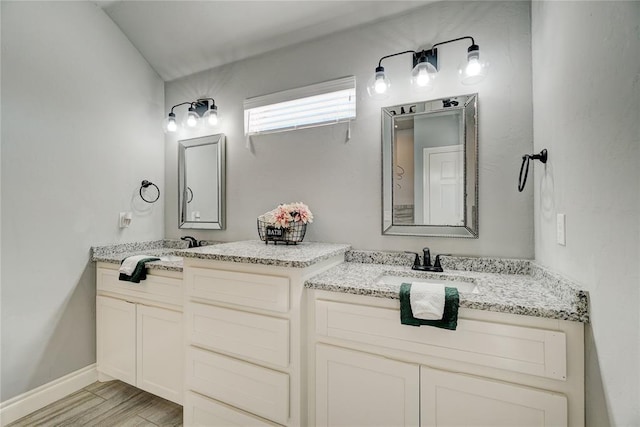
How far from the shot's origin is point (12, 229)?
1815 millimetres

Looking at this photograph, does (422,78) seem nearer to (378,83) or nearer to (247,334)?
(378,83)

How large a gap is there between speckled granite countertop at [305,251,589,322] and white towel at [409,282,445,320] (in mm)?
79

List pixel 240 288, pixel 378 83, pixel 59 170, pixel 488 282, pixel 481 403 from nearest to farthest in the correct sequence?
pixel 481 403 < pixel 488 282 < pixel 240 288 < pixel 378 83 < pixel 59 170

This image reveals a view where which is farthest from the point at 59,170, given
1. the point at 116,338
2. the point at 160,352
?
the point at 160,352

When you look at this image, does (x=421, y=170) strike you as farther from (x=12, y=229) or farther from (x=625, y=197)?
(x=12, y=229)

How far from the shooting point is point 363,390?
1.32 metres

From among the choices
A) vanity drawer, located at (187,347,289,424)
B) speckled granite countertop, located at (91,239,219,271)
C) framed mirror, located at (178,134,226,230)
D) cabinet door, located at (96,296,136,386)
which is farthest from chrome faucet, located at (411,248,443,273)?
cabinet door, located at (96,296,136,386)

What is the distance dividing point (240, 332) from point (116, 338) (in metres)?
1.21

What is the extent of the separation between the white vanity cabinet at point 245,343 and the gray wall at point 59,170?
1080 mm

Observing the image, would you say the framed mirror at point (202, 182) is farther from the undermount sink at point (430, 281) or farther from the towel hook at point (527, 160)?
→ the towel hook at point (527, 160)

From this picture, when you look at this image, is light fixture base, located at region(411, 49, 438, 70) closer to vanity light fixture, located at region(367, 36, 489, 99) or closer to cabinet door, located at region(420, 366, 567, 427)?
vanity light fixture, located at region(367, 36, 489, 99)

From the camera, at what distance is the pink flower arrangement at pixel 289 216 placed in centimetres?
187

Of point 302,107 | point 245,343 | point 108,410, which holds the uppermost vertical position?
point 302,107

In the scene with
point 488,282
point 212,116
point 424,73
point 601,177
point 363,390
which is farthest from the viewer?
point 212,116
